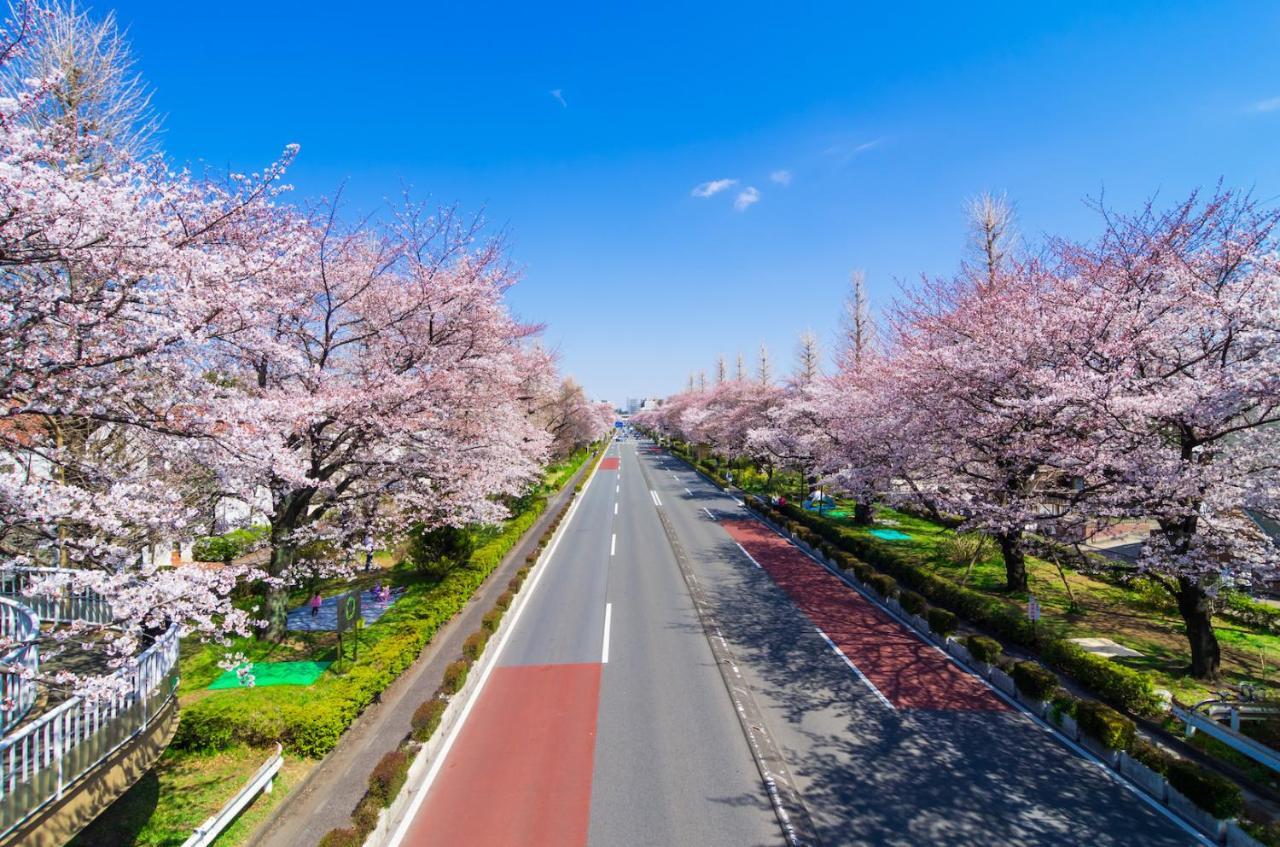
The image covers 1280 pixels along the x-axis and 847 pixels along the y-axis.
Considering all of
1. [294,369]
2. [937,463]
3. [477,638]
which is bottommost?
[477,638]

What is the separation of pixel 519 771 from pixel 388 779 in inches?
91.7

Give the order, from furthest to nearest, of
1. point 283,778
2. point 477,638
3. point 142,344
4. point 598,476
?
1. point 598,476
2. point 477,638
3. point 283,778
4. point 142,344

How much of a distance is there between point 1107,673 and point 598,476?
48.0 m

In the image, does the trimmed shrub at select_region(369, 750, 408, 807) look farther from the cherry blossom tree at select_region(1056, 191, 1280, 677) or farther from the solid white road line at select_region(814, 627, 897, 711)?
the cherry blossom tree at select_region(1056, 191, 1280, 677)

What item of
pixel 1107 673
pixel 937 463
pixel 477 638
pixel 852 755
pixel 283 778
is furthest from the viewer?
pixel 937 463

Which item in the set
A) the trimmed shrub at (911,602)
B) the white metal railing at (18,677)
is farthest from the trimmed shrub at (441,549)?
the trimmed shrub at (911,602)

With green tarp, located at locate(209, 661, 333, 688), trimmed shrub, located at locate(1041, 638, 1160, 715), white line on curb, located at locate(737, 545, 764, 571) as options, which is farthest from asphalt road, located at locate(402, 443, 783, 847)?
trimmed shrub, located at locate(1041, 638, 1160, 715)

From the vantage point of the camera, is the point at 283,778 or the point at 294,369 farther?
the point at 294,369

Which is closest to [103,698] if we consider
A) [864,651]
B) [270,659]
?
[270,659]

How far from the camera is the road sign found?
1350 cm

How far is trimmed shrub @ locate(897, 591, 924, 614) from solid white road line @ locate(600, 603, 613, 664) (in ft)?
29.7

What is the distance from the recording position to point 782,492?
43.1m

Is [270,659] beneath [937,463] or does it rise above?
beneath

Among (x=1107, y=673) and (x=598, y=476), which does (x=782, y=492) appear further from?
(x=1107, y=673)
